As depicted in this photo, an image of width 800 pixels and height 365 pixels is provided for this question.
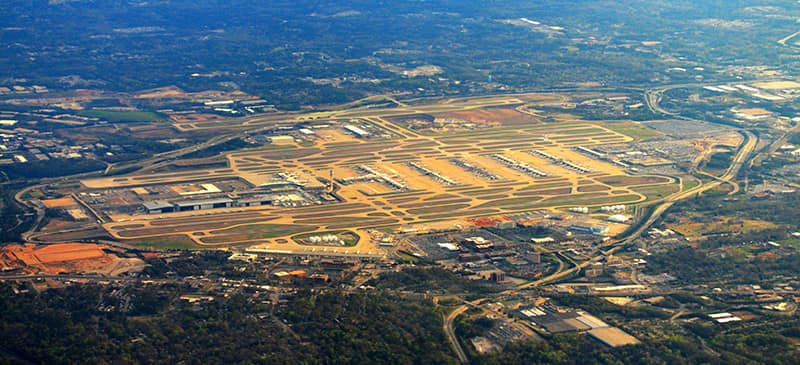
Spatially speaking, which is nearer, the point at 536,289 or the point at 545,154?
the point at 536,289

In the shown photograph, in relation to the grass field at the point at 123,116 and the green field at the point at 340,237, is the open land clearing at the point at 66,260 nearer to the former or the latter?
the green field at the point at 340,237

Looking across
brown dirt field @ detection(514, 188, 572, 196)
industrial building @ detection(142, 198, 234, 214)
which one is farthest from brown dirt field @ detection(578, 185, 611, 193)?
industrial building @ detection(142, 198, 234, 214)

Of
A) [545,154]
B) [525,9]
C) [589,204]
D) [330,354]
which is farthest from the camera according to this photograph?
[525,9]

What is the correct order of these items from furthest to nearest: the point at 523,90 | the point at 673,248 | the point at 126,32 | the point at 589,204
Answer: the point at 126,32 < the point at 523,90 < the point at 589,204 < the point at 673,248

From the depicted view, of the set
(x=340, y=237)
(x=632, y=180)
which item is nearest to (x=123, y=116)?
(x=340, y=237)

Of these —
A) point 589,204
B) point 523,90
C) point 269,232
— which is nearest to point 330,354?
point 269,232

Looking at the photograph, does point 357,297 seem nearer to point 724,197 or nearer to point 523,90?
point 724,197
